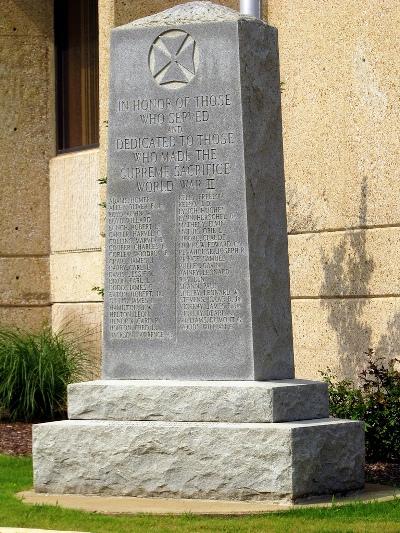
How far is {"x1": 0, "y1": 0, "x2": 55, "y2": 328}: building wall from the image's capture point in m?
19.3

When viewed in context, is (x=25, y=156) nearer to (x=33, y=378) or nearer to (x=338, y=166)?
(x=33, y=378)

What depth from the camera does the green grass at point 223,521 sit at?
29.1 ft

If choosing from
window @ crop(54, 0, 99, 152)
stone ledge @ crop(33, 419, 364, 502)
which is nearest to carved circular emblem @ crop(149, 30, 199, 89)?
stone ledge @ crop(33, 419, 364, 502)

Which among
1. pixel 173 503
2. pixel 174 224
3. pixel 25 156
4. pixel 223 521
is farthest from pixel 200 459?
pixel 25 156

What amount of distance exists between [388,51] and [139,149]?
12.4ft

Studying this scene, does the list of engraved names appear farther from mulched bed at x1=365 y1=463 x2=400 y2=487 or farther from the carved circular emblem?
mulched bed at x1=365 y1=463 x2=400 y2=487

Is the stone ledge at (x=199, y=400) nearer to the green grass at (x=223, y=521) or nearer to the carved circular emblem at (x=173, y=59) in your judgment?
the green grass at (x=223, y=521)

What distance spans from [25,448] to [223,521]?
4819mm

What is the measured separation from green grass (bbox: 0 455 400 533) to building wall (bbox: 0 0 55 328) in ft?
30.8

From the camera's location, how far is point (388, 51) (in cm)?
1372

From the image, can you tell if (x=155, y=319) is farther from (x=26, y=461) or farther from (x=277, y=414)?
(x=26, y=461)

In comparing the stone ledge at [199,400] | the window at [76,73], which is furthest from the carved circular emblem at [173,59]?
the window at [76,73]

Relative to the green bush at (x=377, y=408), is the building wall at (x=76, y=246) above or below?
above

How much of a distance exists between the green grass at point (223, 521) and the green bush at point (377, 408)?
2332 mm
